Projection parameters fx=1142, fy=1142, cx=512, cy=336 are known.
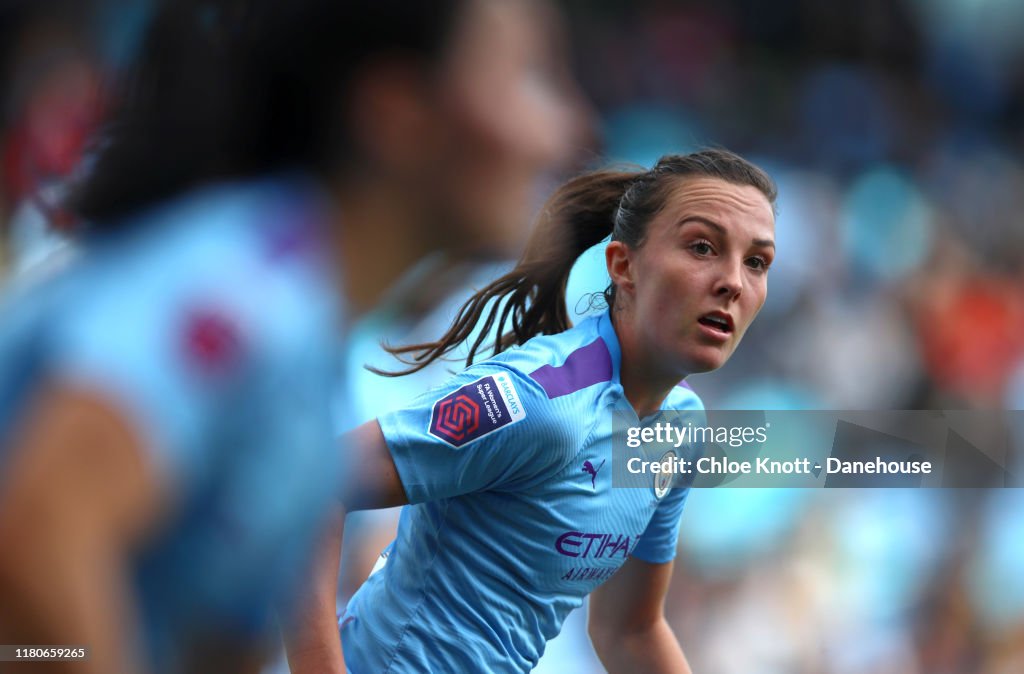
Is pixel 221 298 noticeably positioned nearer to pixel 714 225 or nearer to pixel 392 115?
pixel 392 115

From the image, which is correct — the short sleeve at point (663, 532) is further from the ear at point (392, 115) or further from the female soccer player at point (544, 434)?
the ear at point (392, 115)

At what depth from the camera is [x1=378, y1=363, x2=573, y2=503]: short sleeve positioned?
2.22m

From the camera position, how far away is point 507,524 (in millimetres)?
2385

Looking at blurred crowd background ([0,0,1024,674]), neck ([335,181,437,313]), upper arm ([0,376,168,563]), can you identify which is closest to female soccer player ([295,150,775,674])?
blurred crowd background ([0,0,1024,674])

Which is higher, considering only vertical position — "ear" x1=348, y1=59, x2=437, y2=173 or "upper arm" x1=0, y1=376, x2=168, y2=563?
"ear" x1=348, y1=59, x2=437, y2=173

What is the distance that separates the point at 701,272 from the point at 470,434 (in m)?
0.68

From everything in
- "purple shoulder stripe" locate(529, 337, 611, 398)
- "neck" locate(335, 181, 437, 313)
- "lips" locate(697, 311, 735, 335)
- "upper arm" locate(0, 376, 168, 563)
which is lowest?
"upper arm" locate(0, 376, 168, 563)

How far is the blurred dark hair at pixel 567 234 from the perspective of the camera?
8.74 feet

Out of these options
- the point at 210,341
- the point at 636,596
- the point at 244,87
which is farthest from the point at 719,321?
the point at 210,341

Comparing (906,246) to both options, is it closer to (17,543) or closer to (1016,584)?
(1016,584)

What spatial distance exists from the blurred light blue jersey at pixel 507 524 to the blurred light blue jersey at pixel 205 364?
129 centimetres

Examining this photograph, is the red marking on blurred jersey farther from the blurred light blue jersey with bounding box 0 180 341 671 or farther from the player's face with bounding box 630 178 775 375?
the player's face with bounding box 630 178 775 375

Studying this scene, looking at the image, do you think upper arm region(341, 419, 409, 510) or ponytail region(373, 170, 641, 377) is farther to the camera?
ponytail region(373, 170, 641, 377)

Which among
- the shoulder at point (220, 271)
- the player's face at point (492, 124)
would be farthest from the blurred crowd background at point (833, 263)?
the shoulder at point (220, 271)
